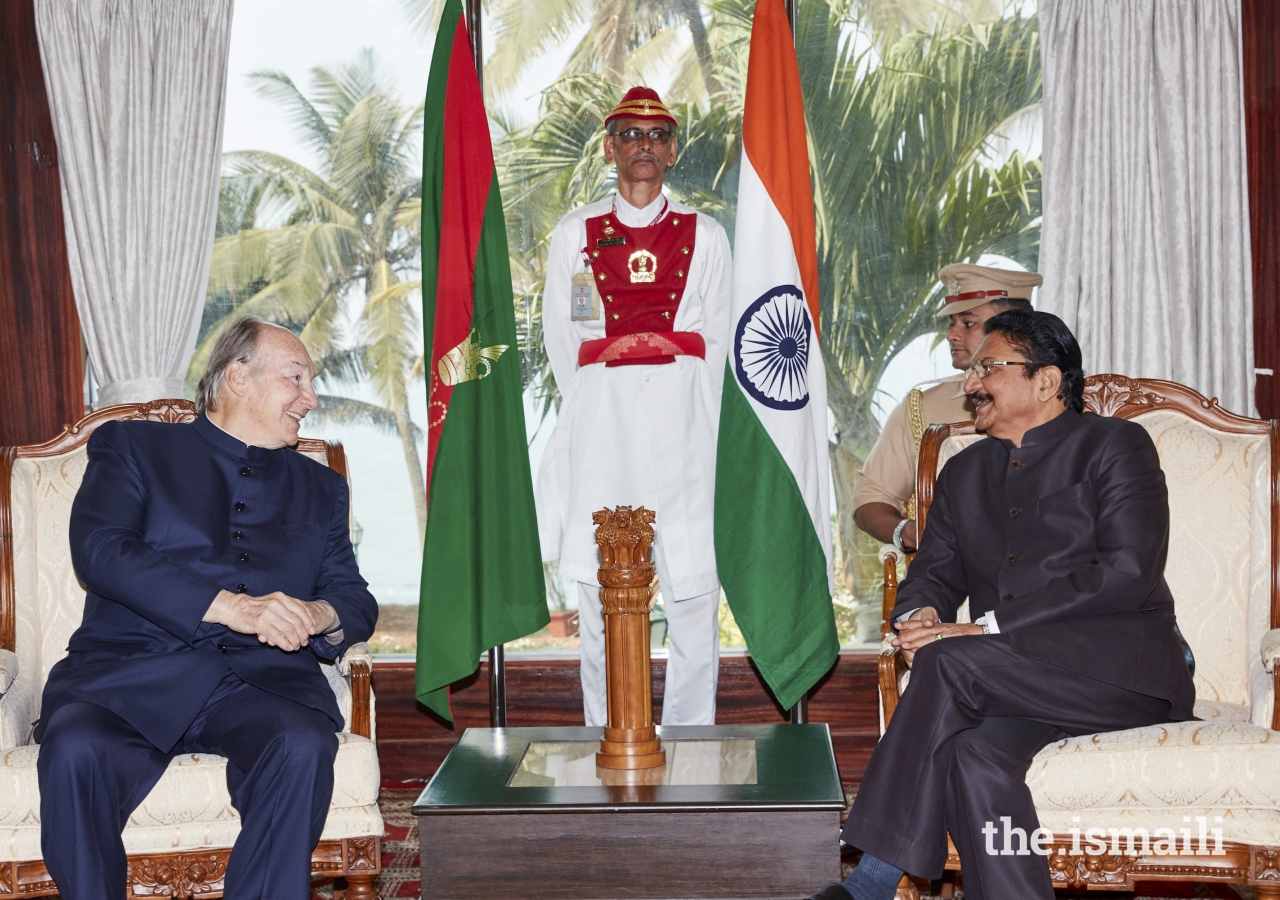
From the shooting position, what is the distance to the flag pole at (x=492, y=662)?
409cm

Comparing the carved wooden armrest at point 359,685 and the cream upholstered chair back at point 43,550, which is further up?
the cream upholstered chair back at point 43,550

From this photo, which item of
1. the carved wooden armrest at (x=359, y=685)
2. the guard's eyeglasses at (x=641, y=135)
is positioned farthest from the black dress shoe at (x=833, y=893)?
the guard's eyeglasses at (x=641, y=135)

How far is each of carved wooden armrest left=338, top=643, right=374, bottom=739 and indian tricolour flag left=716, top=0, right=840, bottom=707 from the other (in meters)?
1.27

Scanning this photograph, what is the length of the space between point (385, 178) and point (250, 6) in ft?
2.63

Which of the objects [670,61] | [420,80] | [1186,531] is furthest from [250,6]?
[1186,531]

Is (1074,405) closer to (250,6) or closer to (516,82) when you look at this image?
(516,82)

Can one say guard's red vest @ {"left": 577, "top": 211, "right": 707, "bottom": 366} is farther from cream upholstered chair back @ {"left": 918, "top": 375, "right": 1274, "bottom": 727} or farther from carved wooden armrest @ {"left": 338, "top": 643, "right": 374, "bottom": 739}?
carved wooden armrest @ {"left": 338, "top": 643, "right": 374, "bottom": 739}

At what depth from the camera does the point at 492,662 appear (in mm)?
4090

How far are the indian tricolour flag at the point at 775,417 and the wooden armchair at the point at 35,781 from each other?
131cm

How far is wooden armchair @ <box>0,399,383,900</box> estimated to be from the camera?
2.42 m

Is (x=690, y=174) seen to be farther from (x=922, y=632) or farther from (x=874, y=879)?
(x=874, y=879)

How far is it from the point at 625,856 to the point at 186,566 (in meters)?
1.19

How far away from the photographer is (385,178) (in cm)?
439

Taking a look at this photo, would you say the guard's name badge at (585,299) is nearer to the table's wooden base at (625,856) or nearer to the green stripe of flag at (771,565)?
the green stripe of flag at (771,565)
